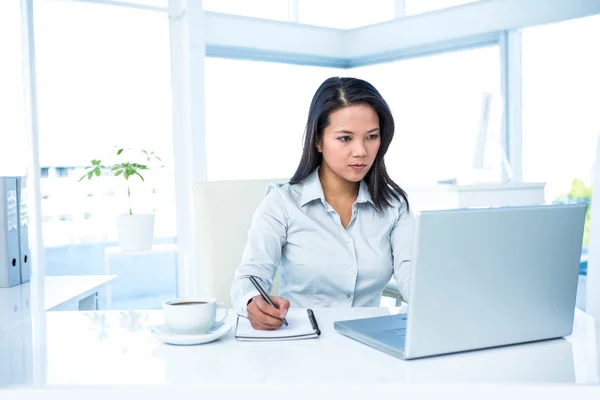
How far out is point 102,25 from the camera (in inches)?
169

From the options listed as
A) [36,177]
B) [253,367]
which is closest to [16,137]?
[36,177]

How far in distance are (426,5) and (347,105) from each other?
3726mm

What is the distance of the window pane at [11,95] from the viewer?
374 cm

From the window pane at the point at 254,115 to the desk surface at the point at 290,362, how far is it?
3737mm

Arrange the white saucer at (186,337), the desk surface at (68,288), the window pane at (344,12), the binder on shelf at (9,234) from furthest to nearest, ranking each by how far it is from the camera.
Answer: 1. the window pane at (344,12)
2. the binder on shelf at (9,234)
3. the desk surface at (68,288)
4. the white saucer at (186,337)

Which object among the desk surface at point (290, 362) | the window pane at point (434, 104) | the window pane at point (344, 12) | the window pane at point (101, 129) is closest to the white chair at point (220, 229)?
the desk surface at point (290, 362)

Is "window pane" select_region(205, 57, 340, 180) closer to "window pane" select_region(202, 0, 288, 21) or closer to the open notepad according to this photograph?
"window pane" select_region(202, 0, 288, 21)

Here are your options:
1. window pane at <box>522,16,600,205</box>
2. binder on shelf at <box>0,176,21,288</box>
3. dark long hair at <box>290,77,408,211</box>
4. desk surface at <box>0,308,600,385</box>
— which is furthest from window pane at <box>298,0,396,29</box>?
desk surface at <box>0,308,600,385</box>

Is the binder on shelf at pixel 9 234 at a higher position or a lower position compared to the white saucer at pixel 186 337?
higher

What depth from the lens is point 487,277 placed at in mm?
1024

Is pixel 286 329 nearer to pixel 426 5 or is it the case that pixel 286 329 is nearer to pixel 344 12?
pixel 426 5

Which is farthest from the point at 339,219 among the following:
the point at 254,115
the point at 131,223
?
the point at 254,115

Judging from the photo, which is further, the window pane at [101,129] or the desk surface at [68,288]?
the window pane at [101,129]

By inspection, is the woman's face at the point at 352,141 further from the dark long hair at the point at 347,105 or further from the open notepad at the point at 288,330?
the open notepad at the point at 288,330
